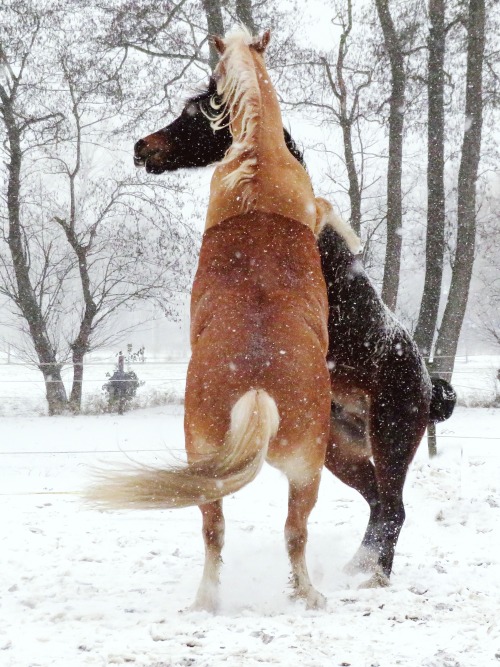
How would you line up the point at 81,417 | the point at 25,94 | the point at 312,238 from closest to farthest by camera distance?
the point at 312,238 → the point at 81,417 → the point at 25,94

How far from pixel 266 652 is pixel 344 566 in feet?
5.48

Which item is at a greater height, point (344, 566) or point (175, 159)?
point (175, 159)

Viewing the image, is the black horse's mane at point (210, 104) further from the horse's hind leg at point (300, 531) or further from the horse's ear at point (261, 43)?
the horse's hind leg at point (300, 531)

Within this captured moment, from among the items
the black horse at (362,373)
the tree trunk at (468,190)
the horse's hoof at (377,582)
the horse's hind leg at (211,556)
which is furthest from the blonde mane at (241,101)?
the tree trunk at (468,190)

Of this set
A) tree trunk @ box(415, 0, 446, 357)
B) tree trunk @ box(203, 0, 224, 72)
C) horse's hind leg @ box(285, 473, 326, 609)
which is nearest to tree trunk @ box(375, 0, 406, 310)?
tree trunk @ box(415, 0, 446, 357)

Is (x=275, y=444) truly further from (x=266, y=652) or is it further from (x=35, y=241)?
(x=35, y=241)

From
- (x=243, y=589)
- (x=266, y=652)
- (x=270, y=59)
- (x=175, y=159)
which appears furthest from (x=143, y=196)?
(x=266, y=652)

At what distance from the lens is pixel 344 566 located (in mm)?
3824

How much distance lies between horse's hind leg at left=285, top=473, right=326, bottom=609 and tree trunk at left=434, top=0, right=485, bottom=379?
6.46 meters

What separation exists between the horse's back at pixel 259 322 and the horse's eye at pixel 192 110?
30.6 inches

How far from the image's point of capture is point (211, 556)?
281cm

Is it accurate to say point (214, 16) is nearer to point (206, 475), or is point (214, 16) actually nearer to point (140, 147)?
point (140, 147)

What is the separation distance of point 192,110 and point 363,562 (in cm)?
260

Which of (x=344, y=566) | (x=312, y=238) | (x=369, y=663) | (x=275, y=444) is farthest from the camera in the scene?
(x=344, y=566)
